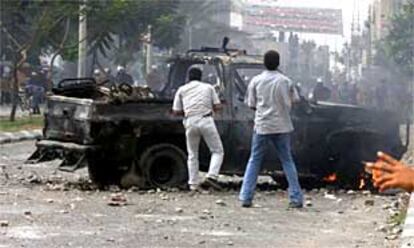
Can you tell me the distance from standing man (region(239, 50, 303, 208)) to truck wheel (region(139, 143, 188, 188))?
5.74 feet

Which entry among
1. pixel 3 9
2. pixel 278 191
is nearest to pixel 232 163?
pixel 278 191

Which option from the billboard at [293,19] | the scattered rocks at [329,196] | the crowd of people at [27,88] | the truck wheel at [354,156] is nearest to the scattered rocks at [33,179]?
the scattered rocks at [329,196]

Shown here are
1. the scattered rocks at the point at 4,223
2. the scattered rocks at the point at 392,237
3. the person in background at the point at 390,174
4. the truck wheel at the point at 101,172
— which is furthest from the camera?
the truck wheel at the point at 101,172

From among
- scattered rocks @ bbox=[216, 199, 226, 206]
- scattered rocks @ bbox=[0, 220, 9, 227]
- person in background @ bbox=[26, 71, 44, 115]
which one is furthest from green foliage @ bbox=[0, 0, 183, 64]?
scattered rocks @ bbox=[0, 220, 9, 227]

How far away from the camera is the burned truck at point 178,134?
13.3 m

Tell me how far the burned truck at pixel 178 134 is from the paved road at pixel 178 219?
0.37 meters

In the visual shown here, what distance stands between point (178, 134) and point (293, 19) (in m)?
69.6

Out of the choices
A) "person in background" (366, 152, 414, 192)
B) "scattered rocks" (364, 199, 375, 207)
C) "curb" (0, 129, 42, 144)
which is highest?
"person in background" (366, 152, 414, 192)

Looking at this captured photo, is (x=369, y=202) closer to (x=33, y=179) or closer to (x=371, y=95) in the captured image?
(x=33, y=179)

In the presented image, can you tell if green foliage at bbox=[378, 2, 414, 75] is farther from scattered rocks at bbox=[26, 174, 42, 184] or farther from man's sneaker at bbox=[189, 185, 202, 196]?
man's sneaker at bbox=[189, 185, 202, 196]

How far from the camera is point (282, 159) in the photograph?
39.4ft

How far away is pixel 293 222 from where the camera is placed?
34.8ft

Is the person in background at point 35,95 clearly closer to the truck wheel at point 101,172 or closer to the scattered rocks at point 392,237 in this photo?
the truck wheel at point 101,172

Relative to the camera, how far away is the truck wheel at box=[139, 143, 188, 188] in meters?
13.5
